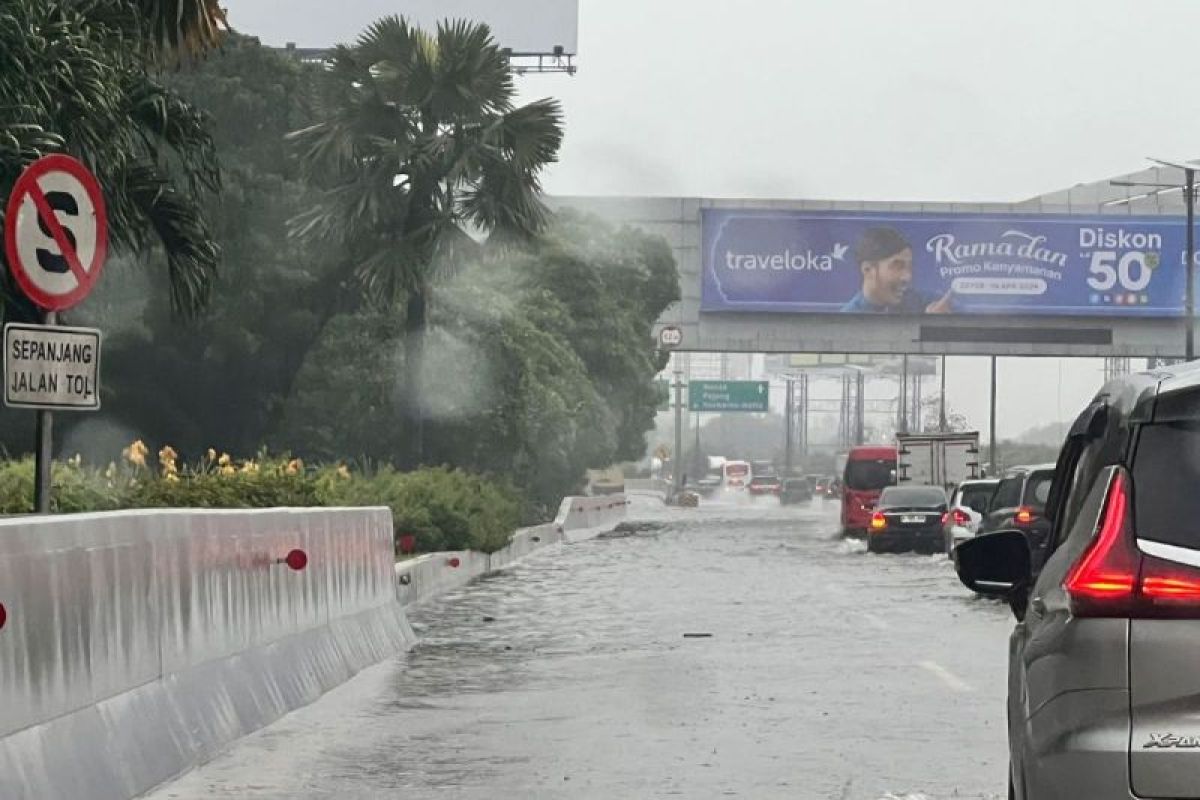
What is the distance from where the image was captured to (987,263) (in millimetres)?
86062

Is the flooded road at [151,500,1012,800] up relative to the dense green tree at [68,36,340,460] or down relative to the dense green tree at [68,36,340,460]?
down

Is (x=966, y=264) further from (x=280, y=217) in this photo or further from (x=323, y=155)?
(x=323, y=155)

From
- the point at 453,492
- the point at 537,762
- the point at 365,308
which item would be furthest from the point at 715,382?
the point at 537,762

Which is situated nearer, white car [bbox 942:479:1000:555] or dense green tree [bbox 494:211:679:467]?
white car [bbox 942:479:1000:555]

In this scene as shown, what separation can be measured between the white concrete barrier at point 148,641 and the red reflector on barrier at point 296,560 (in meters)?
0.05

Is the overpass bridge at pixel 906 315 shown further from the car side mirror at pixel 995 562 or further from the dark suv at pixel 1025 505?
the car side mirror at pixel 995 562

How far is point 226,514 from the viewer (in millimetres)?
13570

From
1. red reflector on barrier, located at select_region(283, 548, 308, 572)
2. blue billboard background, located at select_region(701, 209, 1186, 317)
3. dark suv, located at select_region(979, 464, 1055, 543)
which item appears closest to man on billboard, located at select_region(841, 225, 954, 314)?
blue billboard background, located at select_region(701, 209, 1186, 317)

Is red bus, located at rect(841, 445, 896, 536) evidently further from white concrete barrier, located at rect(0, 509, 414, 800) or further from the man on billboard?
white concrete barrier, located at rect(0, 509, 414, 800)

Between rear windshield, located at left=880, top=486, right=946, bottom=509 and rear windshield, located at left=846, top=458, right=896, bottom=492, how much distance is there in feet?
42.9

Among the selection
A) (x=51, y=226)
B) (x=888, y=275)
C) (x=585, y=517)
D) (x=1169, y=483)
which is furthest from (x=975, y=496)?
(x=888, y=275)

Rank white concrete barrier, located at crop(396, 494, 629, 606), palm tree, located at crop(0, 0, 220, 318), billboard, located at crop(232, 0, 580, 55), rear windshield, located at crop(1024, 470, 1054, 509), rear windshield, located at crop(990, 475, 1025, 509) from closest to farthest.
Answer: palm tree, located at crop(0, 0, 220, 318)
white concrete barrier, located at crop(396, 494, 629, 606)
rear windshield, located at crop(1024, 470, 1054, 509)
rear windshield, located at crop(990, 475, 1025, 509)
billboard, located at crop(232, 0, 580, 55)

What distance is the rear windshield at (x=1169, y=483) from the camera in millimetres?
5270

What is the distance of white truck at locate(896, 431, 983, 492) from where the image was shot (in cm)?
6341
